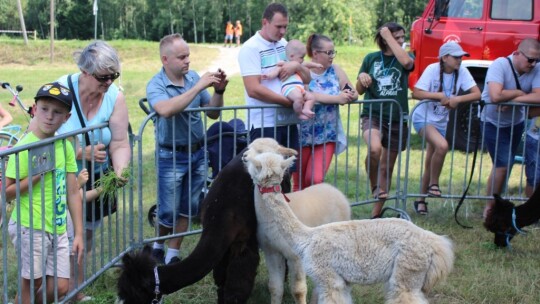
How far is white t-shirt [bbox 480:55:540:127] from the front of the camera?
245 inches

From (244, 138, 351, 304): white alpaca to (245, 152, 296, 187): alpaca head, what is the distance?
0.61 ft

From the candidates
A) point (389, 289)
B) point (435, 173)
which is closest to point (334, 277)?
point (389, 289)

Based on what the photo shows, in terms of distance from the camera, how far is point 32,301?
333cm

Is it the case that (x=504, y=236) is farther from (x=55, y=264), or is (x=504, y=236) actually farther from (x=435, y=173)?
(x=55, y=264)

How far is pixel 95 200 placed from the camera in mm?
4180

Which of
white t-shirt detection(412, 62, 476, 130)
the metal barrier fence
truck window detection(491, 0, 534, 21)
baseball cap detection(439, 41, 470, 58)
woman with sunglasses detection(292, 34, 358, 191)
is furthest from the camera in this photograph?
truck window detection(491, 0, 534, 21)

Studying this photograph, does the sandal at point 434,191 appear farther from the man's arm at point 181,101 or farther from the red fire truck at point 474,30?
the red fire truck at point 474,30

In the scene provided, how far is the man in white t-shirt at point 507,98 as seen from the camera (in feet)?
20.0

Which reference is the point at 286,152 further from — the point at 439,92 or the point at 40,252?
the point at 439,92

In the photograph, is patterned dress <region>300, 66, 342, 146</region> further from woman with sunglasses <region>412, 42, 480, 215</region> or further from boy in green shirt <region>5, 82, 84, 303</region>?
boy in green shirt <region>5, 82, 84, 303</region>

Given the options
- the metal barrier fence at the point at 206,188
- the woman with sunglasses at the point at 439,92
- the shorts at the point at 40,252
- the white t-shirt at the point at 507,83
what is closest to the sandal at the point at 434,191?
the woman with sunglasses at the point at 439,92

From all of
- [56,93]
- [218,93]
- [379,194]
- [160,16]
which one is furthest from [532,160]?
[160,16]

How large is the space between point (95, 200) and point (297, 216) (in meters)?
1.40

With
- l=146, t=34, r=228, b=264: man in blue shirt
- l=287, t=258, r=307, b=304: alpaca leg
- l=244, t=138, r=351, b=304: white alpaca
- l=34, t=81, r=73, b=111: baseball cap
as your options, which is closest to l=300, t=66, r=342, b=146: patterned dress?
l=146, t=34, r=228, b=264: man in blue shirt
